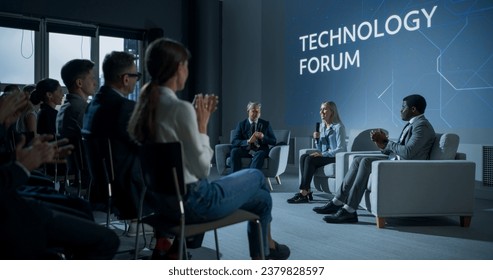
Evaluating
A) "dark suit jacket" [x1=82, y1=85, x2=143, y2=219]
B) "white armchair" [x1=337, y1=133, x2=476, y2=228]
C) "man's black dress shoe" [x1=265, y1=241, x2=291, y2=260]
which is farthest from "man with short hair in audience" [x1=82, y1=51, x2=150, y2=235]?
"white armchair" [x1=337, y1=133, x2=476, y2=228]

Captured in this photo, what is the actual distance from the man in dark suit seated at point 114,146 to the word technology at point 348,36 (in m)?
4.32

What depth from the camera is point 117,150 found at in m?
2.47

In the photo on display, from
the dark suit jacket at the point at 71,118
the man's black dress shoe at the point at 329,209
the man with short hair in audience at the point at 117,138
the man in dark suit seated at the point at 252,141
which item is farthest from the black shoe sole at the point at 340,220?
the dark suit jacket at the point at 71,118

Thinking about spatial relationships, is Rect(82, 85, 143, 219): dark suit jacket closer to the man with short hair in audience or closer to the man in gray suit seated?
the man with short hair in audience

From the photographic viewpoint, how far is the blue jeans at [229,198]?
74.1 inches

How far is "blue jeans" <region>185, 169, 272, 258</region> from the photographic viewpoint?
1.88 m

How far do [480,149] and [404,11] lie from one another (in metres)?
2.02

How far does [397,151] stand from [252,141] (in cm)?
210

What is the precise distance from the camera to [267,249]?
2.43m

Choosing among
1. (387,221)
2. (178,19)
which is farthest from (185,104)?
(178,19)

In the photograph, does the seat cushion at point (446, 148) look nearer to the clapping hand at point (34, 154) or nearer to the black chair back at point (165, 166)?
the black chair back at point (165, 166)

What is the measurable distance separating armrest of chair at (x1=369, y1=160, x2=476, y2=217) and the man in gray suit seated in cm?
17

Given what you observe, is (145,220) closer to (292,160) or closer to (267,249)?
(267,249)

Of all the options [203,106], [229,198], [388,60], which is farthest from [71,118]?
[388,60]
